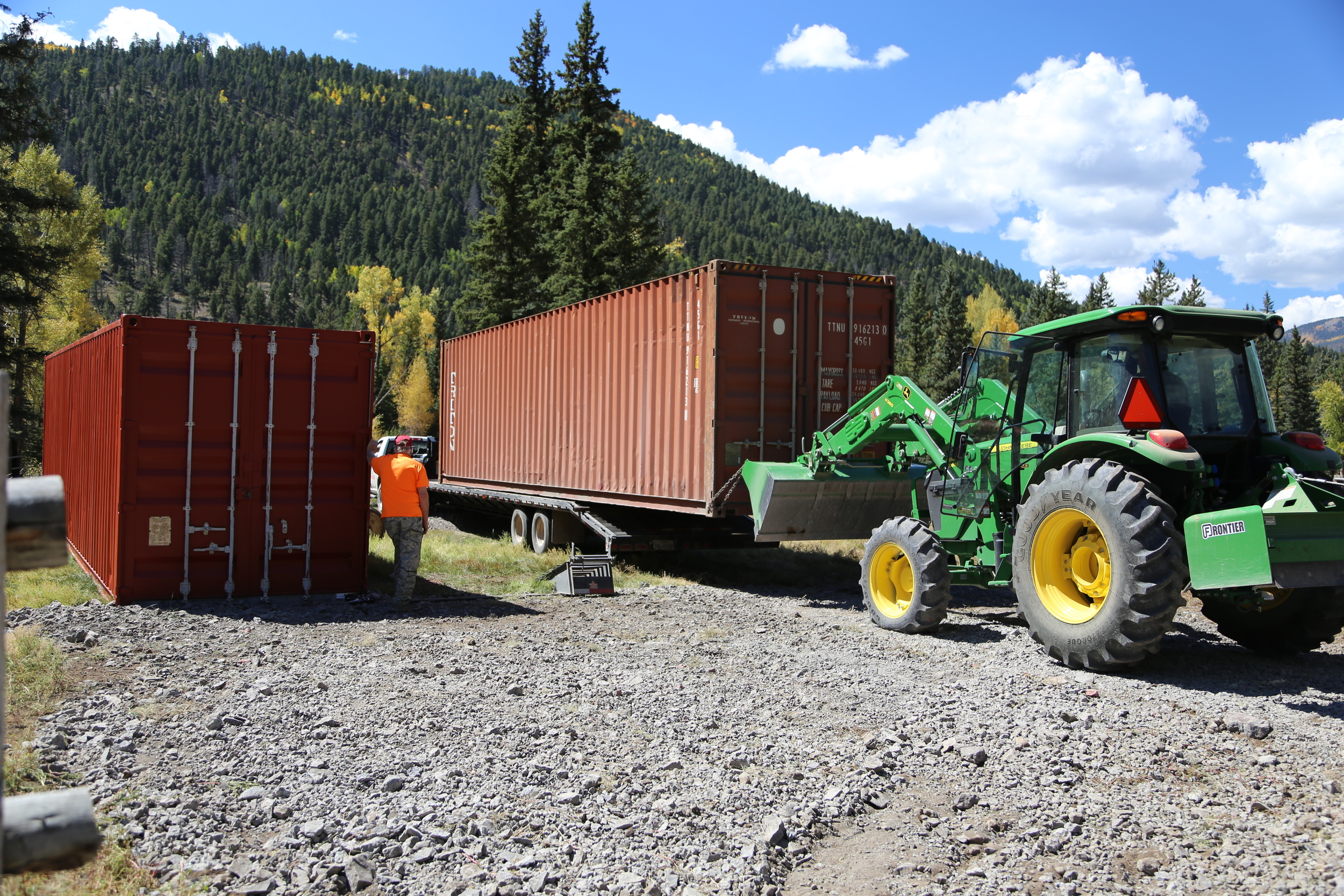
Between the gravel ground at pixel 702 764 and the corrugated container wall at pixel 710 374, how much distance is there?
11.0 ft

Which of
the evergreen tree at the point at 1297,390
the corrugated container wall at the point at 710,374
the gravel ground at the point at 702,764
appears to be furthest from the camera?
the evergreen tree at the point at 1297,390

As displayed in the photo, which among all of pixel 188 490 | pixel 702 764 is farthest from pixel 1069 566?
pixel 188 490

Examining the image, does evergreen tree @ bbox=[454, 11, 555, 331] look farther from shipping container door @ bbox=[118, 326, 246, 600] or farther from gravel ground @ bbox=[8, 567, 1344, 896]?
gravel ground @ bbox=[8, 567, 1344, 896]

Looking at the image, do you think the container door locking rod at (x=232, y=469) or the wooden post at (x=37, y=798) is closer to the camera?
the wooden post at (x=37, y=798)

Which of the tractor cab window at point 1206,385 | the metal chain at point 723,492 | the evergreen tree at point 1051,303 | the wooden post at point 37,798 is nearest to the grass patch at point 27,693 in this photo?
the wooden post at point 37,798

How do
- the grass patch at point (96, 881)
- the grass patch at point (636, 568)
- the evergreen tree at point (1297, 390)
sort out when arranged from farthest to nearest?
the evergreen tree at point (1297, 390)
the grass patch at point (636, 568)
the grass patch at point (96, 881)

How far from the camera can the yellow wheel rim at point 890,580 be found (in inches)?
312

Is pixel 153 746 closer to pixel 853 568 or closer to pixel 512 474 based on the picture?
pixel 853 568

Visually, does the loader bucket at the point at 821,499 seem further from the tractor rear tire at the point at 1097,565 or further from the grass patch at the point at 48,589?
the grass patch at the point at 48,589

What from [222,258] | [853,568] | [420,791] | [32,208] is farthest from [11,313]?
[222,258]

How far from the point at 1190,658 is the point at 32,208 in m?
22.6

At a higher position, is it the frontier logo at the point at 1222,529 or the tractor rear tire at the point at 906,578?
the frontier logo at the point at 1222,529

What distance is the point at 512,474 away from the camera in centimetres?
1484

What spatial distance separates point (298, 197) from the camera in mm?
148750
